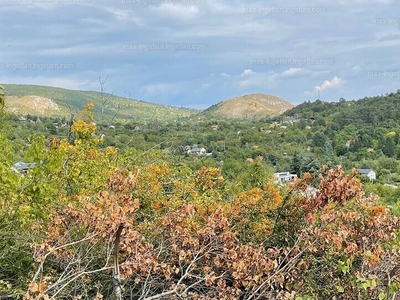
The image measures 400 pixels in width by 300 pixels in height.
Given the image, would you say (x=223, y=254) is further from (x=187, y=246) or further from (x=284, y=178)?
(x=284, y=178)

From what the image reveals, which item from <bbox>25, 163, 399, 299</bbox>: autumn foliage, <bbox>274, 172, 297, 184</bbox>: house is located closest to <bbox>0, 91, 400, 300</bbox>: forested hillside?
<bbox>25, 163, 399, 299</bbox>: autumn foliage

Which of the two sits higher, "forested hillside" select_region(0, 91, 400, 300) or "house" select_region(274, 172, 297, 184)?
"forested hillside" select_region(0, 91, 400, 300)

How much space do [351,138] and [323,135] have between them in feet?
22.5

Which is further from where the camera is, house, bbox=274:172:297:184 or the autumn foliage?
house, bbox=274:172:297:184

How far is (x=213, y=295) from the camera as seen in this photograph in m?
3.46

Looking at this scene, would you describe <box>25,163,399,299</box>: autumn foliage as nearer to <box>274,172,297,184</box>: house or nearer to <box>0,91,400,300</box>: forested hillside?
<box>0,91,400,300</box>: forested hillside

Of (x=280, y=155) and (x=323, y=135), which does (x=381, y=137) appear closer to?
(x=323, y=135)

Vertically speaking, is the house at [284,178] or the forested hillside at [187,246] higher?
the forested hillside at [187,246]

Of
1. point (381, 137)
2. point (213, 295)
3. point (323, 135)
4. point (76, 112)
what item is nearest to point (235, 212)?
point (213, 295)

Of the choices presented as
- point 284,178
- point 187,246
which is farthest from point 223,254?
point 284,178

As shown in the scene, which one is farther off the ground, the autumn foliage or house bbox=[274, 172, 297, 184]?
the autumn foliage

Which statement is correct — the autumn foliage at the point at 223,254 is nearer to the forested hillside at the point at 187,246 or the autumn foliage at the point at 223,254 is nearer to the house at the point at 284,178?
the forested hillside at the point at 187,246

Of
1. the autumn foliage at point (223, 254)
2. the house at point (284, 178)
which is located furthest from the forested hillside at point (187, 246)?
the house at point (284, 178)

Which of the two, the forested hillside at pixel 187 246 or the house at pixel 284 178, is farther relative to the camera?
the house at pixel 284 178
